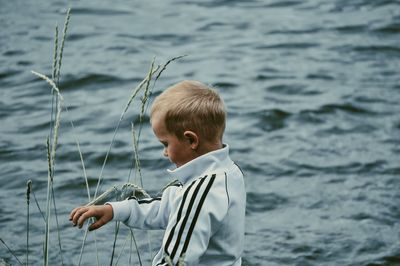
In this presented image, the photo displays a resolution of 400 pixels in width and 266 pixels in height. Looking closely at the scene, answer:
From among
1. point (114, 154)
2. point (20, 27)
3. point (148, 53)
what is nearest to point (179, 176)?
point (114, 154)

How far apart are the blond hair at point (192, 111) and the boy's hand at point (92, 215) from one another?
400 millimetres

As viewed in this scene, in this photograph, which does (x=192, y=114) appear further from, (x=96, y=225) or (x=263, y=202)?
(x=263, y=202)

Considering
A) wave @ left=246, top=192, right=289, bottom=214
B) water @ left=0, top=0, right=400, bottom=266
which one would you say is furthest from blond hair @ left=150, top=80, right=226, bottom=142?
wave @ left=246, top=192, right=289, bottom=214

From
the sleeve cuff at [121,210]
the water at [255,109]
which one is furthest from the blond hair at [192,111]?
the water at [255,109]

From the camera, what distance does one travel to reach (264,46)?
31.5 ft

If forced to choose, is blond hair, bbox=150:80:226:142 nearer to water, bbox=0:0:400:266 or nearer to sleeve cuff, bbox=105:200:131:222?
sleeve cuff, bbox=105:200:131:222

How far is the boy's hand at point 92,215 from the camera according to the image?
2.95m

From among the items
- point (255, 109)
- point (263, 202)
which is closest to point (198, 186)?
point (263, 202)

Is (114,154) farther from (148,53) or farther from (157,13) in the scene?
(157,13)

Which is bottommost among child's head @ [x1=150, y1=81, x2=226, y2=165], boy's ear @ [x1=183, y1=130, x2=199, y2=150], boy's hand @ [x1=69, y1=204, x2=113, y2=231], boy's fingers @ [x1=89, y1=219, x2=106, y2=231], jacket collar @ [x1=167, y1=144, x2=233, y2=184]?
boy's fingers @ [x1=89, y1=219, x2=106, y2=231]

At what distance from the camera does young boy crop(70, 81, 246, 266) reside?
281 cm

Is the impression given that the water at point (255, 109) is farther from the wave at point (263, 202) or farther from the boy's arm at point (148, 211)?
the boy's arm at point (148, 211)

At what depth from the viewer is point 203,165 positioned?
2979mm

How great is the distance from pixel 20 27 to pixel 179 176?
7.77 meters
